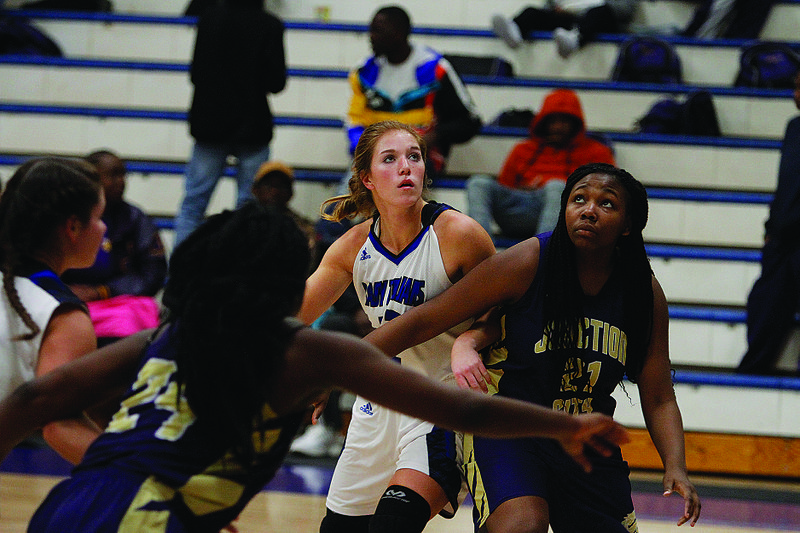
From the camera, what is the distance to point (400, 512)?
276cm

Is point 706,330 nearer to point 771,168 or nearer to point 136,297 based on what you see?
point 771,168

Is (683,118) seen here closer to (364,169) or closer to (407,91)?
(407,91)

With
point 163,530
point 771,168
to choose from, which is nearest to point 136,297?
point 163,530

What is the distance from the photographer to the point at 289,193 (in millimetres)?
5969

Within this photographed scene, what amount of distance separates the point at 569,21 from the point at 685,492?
615cm

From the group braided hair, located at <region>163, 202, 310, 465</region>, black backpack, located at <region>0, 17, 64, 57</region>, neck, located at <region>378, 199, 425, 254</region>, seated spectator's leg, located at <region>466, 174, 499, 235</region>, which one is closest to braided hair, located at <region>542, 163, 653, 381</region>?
neck, located at <region>378, 199, 425, 254</region>

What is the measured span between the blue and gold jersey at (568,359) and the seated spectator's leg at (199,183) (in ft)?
12.5

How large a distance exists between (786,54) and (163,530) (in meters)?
6.95

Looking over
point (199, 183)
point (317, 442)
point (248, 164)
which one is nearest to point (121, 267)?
point (199, 183)

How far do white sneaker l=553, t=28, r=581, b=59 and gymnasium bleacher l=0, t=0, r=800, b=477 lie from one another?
148mm

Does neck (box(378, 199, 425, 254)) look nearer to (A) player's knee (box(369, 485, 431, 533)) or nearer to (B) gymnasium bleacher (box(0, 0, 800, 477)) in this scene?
(A) player's knee (box(369, 485, 431, 533))

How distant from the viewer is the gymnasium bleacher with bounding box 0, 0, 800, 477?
631cm

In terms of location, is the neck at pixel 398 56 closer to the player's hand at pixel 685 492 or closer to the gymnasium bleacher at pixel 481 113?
the gymnasium bleacher at pixel 481 113

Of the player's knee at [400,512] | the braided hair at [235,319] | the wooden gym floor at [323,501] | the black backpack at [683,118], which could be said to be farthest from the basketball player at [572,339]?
the black backpack at [683,118]
